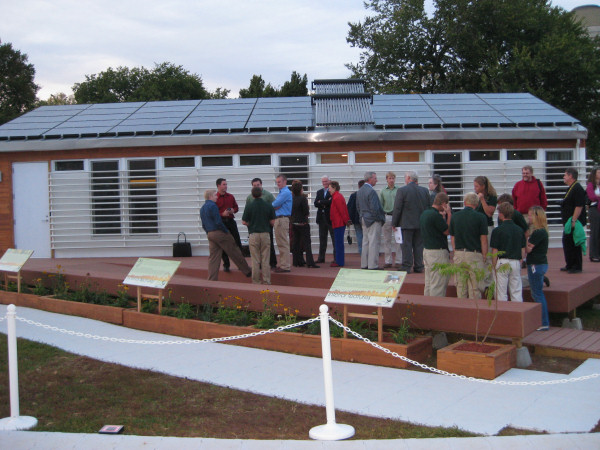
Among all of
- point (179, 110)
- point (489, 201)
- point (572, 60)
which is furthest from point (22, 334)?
point (572, 60)

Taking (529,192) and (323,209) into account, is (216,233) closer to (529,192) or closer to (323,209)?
(323,209)

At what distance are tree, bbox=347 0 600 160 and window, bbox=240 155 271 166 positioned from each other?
20.8m

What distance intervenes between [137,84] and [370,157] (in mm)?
45050

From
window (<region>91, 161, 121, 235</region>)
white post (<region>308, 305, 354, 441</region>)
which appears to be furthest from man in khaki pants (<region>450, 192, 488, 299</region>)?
window (<region>91, 161, 121, 235</region>)

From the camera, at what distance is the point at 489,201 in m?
9.96

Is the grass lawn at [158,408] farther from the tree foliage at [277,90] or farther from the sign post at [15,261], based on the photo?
the tree foliage at [277,90]

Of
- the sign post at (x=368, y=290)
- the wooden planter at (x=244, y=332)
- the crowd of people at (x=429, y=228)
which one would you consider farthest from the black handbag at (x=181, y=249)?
the sign post at (x=368, y=290)

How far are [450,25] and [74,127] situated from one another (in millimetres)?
28211

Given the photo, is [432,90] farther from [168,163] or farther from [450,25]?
[168,163]

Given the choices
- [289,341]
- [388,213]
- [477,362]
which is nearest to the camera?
[477,362]

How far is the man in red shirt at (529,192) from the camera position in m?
11.1

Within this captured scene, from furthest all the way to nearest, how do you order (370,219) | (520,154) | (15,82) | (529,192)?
1. (15,82)
2. (520,154)
3. (370,219)
4. (529,192)

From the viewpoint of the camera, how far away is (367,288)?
754 centimetres

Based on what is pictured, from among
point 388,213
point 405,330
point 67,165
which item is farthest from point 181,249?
point 405,330
